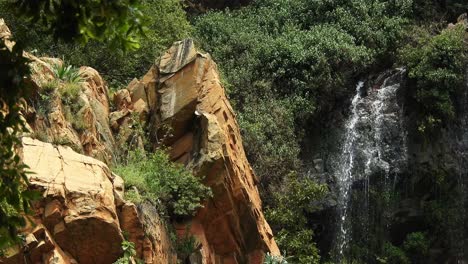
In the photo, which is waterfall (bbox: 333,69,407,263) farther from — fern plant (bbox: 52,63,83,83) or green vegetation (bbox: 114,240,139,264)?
green vegetation (bbox: 114,240,139,264)

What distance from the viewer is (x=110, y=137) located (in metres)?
13.6

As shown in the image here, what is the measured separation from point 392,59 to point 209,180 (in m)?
11.0

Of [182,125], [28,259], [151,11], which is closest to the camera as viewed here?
[28,259]

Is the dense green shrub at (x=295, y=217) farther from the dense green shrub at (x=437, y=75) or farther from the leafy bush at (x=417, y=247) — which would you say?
the dense green shrub at (x=437, y=75)

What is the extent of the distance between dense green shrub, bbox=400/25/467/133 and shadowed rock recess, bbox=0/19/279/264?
7.17 m

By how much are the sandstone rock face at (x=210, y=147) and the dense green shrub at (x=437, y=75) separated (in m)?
7.21

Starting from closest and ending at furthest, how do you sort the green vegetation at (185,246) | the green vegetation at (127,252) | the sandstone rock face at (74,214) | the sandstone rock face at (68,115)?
the sandstone rock face at (74,214) → the green vegetation at (127,252) → the sandstone rock face at (68,115) → the green vegetation at (185,246)

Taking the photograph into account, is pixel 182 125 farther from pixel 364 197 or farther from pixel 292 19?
pixel 292 19

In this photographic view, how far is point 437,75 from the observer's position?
20.4 meters

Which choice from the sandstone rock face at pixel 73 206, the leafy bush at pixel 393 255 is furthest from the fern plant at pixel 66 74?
the leafy bush at pixel 393 255

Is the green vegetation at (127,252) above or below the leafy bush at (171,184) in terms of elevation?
below

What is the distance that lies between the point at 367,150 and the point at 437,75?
2883 mm

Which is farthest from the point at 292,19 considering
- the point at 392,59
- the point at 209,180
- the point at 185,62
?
the point at 209,180

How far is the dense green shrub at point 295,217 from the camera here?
57.9 feet
